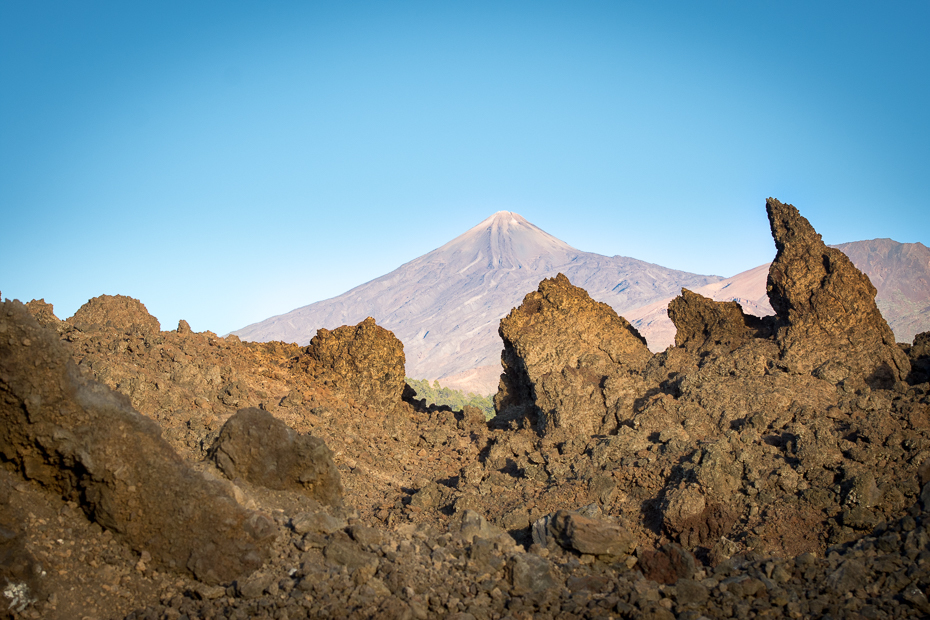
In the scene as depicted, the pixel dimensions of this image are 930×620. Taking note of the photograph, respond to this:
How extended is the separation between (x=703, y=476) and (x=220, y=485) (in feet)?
22.9

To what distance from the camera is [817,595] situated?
757cm

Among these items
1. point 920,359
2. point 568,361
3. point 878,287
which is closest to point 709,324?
point 568,361

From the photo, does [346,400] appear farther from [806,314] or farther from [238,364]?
[806,314]

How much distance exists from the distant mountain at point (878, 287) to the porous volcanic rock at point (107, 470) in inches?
4284

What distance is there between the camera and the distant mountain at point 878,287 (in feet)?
401

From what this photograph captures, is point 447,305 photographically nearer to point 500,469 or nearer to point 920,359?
point 500,469

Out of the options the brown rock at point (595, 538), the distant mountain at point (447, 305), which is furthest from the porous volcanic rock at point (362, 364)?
the distant mountain at point (447, 305)

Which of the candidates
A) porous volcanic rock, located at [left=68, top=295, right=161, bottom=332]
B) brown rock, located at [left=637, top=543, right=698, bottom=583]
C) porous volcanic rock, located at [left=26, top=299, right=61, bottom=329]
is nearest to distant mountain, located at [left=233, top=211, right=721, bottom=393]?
porous volcanic rock, located at [left=68, top=295, right=161, bottom=332]

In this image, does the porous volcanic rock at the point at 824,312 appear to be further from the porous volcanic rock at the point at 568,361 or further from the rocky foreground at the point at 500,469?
the porous volcanic rock at the point at 568,361

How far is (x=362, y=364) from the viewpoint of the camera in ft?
58.4

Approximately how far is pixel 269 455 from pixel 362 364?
8.25 m

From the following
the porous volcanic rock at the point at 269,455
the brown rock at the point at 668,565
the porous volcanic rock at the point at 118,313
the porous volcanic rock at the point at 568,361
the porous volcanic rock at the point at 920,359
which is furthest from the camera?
the porous volcanic rock at the point at 118,313

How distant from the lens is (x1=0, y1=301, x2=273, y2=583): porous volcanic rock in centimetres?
712

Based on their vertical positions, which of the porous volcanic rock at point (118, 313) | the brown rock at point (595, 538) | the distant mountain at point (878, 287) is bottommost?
the distant mountain at point (878, 287)
